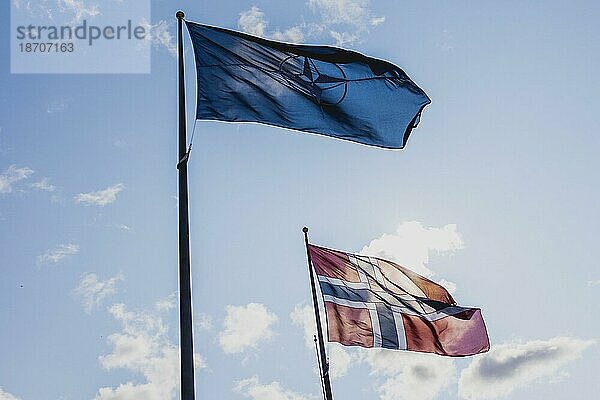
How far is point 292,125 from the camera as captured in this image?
14789 millimetres

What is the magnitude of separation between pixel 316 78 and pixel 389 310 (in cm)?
1091

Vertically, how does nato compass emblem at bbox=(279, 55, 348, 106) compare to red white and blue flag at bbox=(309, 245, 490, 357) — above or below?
above

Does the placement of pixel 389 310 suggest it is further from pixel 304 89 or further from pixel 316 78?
pixel 304 89

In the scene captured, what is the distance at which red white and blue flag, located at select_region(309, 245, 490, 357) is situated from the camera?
78.5 feet

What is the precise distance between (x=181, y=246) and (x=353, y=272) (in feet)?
47.3

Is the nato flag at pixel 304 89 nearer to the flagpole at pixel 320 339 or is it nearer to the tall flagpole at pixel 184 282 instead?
the tall flagpole at pixel 184 282

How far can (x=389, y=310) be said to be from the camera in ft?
82.4

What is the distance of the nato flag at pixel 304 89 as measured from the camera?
1432cm

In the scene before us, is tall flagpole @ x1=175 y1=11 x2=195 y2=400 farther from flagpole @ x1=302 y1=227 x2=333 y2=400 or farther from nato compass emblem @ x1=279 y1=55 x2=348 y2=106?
flagpole @ x1=302 y1=227 x2=333 y2=400

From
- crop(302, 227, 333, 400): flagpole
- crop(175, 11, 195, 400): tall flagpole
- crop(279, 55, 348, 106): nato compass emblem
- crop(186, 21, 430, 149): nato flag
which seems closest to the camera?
crop(175, 11, 195, 400): tall flagpole

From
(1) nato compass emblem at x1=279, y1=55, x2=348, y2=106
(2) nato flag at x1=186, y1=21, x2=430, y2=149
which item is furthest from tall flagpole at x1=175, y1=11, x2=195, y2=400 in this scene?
(1) nato compass emblem at x1=279, y1=55, x2=348, y2=106

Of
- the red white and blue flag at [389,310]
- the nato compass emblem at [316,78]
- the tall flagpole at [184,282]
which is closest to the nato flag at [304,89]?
the nato compass emblem at [316,78]

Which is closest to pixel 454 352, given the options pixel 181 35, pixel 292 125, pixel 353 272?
pixel 353 272

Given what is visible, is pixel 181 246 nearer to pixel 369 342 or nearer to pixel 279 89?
pixel 279 89
